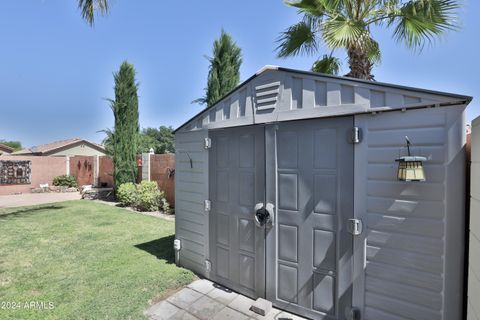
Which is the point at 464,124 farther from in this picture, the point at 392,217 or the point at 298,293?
the point at 298,293

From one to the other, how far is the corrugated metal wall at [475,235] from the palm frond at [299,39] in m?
4.33

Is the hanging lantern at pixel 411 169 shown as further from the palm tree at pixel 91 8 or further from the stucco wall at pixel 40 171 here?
the stucco wall at pixel 40 171

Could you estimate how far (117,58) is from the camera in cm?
1214

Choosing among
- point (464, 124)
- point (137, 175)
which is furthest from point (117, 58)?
point (464, 124)

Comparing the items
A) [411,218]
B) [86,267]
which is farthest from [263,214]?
[86,267]

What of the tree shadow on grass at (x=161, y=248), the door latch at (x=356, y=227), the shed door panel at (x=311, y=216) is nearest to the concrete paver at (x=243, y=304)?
the shed door panel at (x=311, y=216)

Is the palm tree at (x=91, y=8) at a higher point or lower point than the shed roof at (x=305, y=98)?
higher

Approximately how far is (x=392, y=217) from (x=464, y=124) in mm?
997

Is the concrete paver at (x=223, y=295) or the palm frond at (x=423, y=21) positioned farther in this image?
the palm frond at (x=423, y=21)

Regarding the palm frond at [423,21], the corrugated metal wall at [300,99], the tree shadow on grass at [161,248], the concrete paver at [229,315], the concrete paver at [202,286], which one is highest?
the palm frond at [423,21]

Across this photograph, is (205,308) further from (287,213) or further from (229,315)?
(287,213)

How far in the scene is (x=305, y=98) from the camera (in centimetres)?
293

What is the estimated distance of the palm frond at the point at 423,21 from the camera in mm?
4074

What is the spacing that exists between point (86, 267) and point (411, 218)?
507cm
